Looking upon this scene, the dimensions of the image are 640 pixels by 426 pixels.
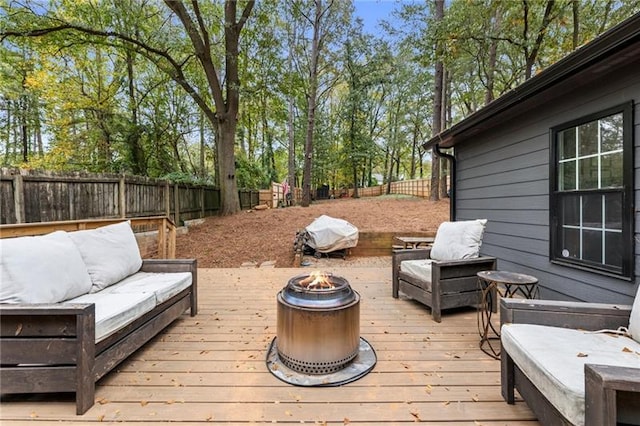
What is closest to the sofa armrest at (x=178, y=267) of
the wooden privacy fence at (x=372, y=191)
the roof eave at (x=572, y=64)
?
the roof eave at (x=572, y=64)

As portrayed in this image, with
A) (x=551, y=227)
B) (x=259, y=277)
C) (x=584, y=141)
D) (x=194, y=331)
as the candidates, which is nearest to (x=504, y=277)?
(x=551, y=227)

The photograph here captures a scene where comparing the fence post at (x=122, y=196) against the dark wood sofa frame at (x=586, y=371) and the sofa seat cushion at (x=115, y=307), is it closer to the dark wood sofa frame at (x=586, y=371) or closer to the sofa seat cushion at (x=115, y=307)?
the sofa seat cushion at (x=115, y=307)

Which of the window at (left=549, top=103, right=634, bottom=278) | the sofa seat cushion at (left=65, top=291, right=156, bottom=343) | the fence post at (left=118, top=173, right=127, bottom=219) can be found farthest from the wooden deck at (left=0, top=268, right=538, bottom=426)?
the fence post at (left=118, top=173, right=127, bottom=219)

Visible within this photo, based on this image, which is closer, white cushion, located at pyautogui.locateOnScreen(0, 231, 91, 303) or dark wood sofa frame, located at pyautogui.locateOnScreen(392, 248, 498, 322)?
white cushion, located at pyautogui.locateOnScreen(0, 231, 91, 303)

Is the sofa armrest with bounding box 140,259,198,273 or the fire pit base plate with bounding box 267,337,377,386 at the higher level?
the sofa armrest with bounding box 140,259,198,273

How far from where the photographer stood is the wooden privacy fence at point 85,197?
3875 millimetres

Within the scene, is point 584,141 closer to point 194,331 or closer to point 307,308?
point 307,308

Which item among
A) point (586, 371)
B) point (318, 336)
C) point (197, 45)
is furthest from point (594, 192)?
point (197, 45)

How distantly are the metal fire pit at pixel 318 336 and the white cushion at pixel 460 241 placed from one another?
1.64 m

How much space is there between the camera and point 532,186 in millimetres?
3387

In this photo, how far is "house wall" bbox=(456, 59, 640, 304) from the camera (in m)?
2.39

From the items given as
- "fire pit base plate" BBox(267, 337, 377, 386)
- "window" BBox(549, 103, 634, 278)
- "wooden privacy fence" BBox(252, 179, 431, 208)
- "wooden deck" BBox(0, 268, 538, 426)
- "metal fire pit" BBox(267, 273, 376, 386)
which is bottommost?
"wooden deck" BBox(0, 268, 538, 426)

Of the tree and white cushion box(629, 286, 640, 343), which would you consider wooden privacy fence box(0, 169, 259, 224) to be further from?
white cushion box(629, 286, 640, 343)

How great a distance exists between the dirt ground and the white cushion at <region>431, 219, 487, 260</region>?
7.32ft
